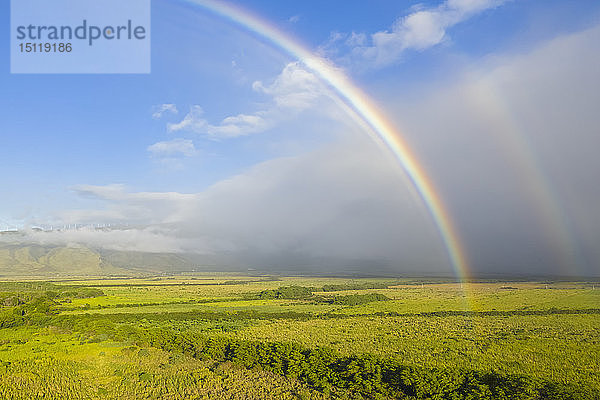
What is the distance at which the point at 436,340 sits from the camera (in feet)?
166

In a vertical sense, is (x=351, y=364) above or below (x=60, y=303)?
above

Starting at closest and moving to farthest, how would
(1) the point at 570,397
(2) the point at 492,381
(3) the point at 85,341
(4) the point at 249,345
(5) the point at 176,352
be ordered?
(1) the point at 570,397 < (2) the point at 492,381 < (4) the point at 249,345 < (5) the point at 176,352 < (3) the point at 85,341

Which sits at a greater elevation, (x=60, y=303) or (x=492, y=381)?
(x=492, y=381)

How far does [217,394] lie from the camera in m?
32.6

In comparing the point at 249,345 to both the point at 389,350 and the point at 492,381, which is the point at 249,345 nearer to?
the point at 389,350

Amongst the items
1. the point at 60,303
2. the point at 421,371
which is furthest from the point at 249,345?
the point at 60,303

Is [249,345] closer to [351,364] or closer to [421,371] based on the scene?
[351,364]

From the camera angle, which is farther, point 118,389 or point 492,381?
point 118,389

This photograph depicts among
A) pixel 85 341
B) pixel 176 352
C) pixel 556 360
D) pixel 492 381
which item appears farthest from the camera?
pixel 85 341

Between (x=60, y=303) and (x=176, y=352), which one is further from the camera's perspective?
(x=60, y=303)

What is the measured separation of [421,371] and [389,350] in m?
13.6

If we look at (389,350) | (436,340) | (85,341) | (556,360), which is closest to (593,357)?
(556,360)

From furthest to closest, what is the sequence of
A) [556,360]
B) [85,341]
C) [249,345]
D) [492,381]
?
[85,341] → [249,345] → [556,360] → [492,381]

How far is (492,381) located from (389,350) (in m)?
15.7
